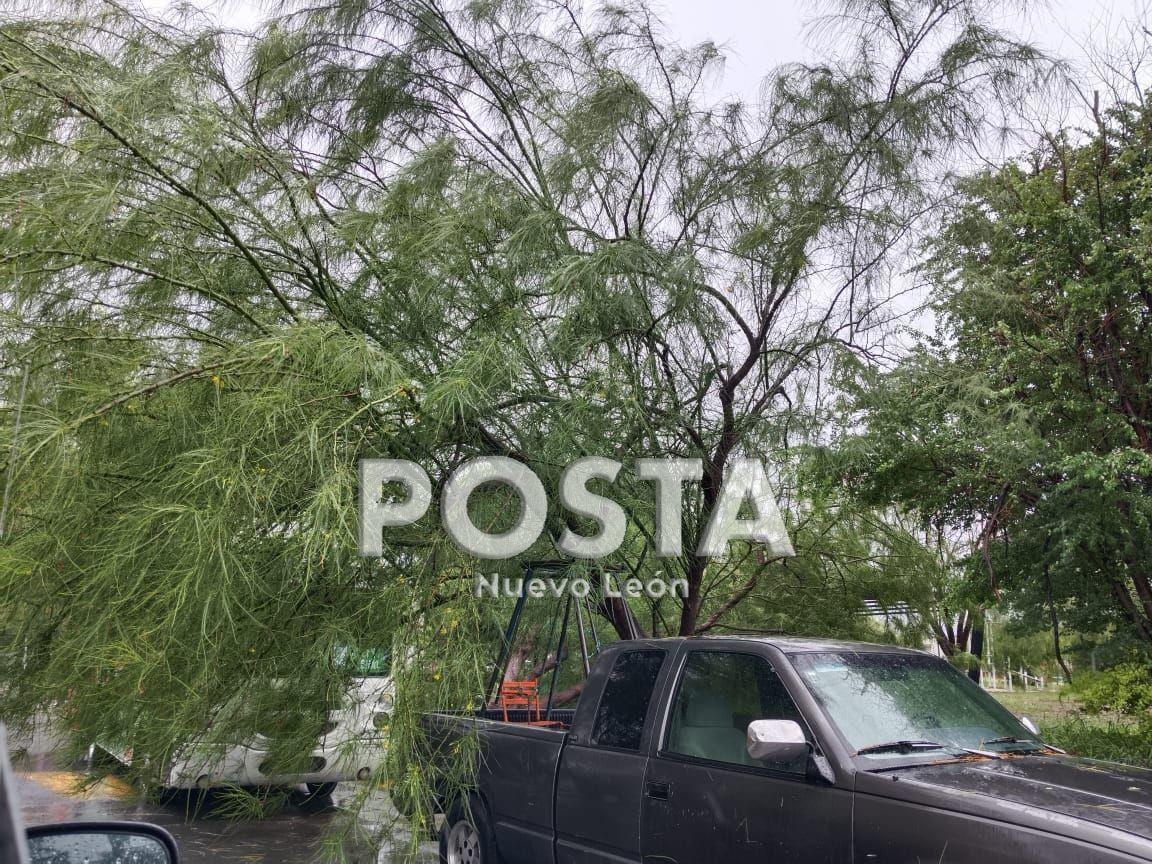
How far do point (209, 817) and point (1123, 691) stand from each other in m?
7.81

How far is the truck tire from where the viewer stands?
529 cm

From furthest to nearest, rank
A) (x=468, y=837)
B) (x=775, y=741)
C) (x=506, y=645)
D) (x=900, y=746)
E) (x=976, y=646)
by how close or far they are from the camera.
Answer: (x=976, y=646) → (x=506, y=645) → (x=468, y=837) → (x=900, y=746) → (x=775, y=741)

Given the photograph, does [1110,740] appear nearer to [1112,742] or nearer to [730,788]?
[1112,742]

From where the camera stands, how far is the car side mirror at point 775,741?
3582 millimetres

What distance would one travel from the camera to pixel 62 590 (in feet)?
17.1

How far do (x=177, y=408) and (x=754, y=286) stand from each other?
4069 mm

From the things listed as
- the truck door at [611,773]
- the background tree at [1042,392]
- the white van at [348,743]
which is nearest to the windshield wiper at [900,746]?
the truck door at [611,773]

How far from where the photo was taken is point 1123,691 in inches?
345

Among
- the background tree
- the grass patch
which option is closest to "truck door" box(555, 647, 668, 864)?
the background tree

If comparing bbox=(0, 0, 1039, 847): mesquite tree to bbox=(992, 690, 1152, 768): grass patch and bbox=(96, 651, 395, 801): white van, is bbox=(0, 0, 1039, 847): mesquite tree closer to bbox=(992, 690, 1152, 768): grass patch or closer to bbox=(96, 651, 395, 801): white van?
bbox=(96, 651, 395, 801): white van

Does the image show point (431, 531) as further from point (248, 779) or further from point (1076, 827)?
point (1076, 827)

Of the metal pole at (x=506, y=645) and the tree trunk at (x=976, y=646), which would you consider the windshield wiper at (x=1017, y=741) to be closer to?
the metal pole at (x=506, y=645)

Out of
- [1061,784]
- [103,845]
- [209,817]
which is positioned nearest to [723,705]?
[1061,784]

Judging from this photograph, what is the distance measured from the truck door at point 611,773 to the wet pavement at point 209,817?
0.94 meters
